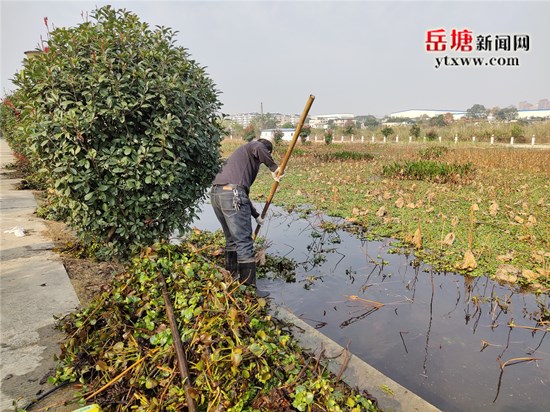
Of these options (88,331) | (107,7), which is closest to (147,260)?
(88,331)

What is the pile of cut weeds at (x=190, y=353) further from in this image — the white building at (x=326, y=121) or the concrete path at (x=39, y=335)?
the white building at (x=326, y=121)

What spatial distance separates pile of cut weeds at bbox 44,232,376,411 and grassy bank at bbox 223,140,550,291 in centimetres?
356

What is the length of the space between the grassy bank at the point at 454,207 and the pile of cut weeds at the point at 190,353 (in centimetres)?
356

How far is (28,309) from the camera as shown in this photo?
11.0ft

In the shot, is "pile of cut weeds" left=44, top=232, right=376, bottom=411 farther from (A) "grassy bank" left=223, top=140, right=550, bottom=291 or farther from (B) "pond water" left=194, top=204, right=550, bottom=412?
(A) "grassy bank" left=223, top=140, right=550, bottom=291

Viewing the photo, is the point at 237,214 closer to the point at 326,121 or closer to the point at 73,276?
the point at 73,276

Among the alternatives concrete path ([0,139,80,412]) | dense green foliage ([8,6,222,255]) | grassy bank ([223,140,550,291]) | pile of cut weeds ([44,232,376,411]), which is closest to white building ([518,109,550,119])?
grassy bank ([223,140,550,291])

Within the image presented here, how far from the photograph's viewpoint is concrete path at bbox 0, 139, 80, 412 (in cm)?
238

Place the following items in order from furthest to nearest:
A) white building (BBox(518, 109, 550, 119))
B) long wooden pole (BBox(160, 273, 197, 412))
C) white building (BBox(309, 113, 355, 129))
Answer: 1. white building (BBox(309, 113, 355, 129))
2. white building (BBox(518, 109, 550, 119))
3. long wooden pole (BBox(160, 273, 197, 412))

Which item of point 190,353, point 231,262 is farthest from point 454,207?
point 190,353

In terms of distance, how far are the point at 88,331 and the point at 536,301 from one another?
4.60 m

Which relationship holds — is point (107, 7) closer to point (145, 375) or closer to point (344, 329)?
point (145, 375)

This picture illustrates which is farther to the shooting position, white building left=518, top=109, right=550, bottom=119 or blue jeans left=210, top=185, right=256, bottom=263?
white building left=518, top=109, right=550, bottom=119

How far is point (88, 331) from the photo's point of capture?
2639 mm
